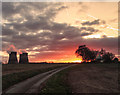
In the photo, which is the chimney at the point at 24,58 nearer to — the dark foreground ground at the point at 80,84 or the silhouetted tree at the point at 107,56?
the silhouetted tree at the point at 107,56

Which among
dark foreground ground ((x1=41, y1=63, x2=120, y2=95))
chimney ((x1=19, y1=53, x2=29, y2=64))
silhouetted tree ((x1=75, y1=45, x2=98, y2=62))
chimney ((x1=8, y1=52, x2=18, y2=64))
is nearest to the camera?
dark foreground ground ((x1=41, y1=63, x2=120, y2=95))

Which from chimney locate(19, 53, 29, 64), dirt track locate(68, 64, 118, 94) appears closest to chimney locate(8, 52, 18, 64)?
chimney locate(19, 53, 29, 64)

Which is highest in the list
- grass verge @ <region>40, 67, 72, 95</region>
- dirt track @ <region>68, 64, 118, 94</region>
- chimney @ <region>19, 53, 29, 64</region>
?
chimney @ <region>19, 53, 29, 64</region>

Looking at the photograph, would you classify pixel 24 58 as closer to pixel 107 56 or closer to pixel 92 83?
pixel 107 56

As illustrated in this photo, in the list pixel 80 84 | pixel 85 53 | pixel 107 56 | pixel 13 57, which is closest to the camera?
pixel 80 84

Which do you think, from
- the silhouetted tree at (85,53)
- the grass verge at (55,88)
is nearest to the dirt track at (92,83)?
the grass verge at (55,88)

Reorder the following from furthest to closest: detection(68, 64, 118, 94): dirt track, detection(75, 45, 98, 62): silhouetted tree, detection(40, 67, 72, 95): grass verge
Result: detection(75, 45, 98, 62): silhouetted tree
detection(68, 64, 118, 94): dirt track
detection(40, 67, 72, 95): grass verge

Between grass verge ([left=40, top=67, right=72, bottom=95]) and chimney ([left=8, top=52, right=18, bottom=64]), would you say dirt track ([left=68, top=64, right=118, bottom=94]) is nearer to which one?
grass verge ([left=40, top=67, right=72, bottom=95])

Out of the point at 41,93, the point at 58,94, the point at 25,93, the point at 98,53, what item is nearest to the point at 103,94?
the point at 58,94

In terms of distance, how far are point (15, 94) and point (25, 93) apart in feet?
3.43

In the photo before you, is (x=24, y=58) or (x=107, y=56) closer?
(x=107, y=56)

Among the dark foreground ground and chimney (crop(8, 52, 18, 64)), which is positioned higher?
chimney (crop(8, 52, 18, 64))

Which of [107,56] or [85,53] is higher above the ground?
[85,53]

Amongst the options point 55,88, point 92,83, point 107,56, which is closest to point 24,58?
point 107,56
